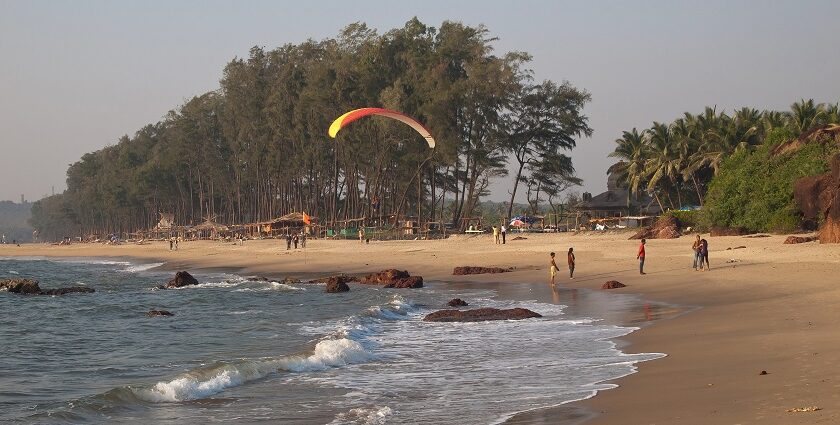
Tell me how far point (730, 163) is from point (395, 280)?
20.4 m

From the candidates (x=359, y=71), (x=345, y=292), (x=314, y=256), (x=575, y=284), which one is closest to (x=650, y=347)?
(x=575, y=284)

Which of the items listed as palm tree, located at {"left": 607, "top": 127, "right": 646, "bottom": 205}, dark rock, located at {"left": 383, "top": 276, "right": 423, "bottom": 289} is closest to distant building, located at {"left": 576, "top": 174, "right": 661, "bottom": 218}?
palm tree, located at {"left": 607, "top": 127, "right": 646, "bottom": 205}

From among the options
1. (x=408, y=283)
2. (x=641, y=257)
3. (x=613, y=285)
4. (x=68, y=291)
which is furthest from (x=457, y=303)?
(x=68, y=291)

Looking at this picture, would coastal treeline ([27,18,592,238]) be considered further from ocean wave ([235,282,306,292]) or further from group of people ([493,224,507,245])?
ocean wave ([235,282,306,292])

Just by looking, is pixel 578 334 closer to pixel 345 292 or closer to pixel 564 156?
pixel 345 292

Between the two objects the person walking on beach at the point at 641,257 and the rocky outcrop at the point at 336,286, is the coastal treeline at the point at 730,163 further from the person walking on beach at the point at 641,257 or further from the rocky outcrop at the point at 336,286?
the rocky outcrop at the point at 336,286

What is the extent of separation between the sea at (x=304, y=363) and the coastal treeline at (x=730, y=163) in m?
17.3

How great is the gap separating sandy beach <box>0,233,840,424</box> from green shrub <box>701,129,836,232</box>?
7.32ft

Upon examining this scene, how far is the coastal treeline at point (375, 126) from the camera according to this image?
224 feet

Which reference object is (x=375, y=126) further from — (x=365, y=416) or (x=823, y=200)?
(x=365, y=416)

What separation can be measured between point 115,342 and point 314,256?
3421cm

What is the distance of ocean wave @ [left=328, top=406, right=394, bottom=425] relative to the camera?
10.8 m

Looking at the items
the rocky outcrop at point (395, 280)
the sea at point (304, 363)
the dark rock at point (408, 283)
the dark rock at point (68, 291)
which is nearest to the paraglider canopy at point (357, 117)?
the rocky outcrop at point (395, 280)

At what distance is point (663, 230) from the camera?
147 ft
